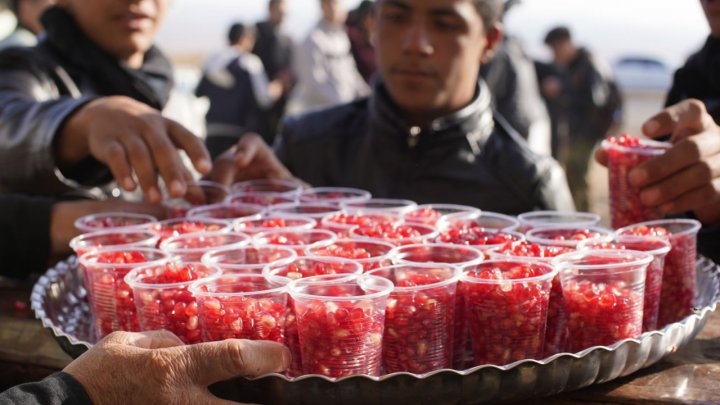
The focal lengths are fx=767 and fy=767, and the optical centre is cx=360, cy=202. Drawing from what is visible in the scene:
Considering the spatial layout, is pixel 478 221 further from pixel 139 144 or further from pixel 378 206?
pixel 139 144

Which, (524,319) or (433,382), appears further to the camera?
(524,319)

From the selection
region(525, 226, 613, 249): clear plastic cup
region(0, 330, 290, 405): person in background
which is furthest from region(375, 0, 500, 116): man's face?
region(0, 330, 290, 405): person in background

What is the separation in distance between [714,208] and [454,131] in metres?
1.15

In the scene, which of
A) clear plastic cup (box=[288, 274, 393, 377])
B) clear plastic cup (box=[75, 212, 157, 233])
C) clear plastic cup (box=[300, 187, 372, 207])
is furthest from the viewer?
clear plastic cup (box=[300, 187, 372, 207])

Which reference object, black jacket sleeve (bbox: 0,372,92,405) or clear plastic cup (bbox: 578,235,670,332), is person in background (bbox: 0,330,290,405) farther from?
clear plastic cup (bbox: 578,235,670,332)

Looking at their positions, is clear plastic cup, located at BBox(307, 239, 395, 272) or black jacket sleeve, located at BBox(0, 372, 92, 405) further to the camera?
clear plastic cup, located at BBox(307, 239, 395, 272)

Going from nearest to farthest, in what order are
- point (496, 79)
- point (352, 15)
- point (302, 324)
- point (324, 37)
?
point (302, 324)
point (496, 79)
point (352, 15)
point (324, 37)

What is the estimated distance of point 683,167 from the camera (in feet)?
→ 6.93

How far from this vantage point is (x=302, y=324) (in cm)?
156

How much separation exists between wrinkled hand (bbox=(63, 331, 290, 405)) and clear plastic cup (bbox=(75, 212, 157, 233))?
3.03 feet

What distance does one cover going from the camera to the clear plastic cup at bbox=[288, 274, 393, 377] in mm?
1517

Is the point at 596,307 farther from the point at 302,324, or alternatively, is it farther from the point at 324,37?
the point at 324,37

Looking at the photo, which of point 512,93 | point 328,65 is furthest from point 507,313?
point 328,65

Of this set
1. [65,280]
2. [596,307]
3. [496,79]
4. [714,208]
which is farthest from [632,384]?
[496,79]
